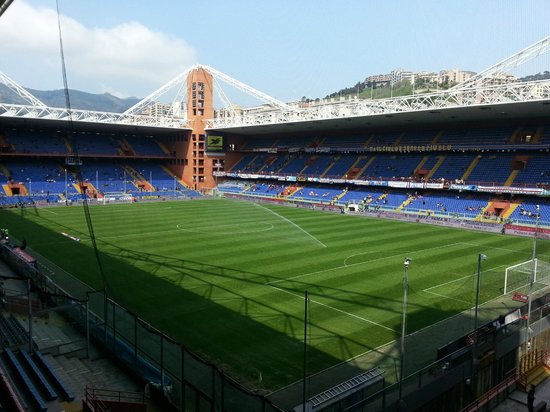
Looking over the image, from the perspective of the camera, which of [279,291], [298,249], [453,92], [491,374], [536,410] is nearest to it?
[536,410]

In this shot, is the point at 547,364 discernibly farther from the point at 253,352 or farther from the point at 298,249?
the point at 298,249

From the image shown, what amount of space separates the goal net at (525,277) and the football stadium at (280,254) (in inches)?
4.1

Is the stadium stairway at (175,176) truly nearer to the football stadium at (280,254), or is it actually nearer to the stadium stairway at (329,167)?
the football stadium at (280,254)

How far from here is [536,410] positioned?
39.7ft

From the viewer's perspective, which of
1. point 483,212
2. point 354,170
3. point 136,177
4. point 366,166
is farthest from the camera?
point 136,177

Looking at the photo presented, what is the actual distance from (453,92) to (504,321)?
32876mm

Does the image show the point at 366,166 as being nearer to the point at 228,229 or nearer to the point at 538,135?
the point at 538,135

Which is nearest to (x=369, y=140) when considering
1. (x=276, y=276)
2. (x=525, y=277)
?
(x=276, y=276)

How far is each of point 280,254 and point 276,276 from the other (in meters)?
5.41

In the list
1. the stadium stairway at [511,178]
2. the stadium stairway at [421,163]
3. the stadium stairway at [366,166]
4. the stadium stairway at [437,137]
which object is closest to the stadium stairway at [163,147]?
the stadium stairway at [366,166]

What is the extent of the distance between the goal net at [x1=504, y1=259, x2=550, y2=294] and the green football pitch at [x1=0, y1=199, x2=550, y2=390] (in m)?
0.59

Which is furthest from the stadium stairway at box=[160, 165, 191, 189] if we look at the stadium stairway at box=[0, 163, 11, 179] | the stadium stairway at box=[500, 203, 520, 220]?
the stadium stairway at box=[500, 203, 520, 220]

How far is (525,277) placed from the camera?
20.5 meters

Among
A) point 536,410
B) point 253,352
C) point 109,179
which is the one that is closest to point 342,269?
point 253,352
